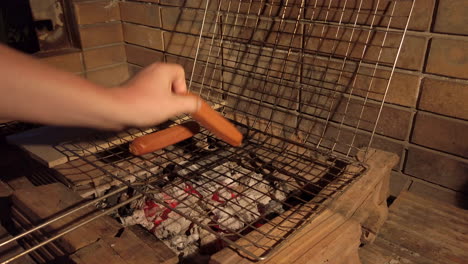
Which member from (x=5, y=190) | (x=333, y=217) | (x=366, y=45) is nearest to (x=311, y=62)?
(x=366, y=45)

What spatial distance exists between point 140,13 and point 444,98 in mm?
1874

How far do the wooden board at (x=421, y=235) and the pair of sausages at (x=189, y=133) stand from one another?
2.12ft

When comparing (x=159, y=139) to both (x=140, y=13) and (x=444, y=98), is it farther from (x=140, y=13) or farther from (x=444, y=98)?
(x=140, y=13)

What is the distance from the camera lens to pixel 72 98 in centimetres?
63

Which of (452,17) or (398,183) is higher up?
(452,17)

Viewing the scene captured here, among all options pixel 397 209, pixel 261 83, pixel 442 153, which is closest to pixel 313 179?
pixel 397 209

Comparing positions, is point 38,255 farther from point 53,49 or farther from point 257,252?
point 53,49

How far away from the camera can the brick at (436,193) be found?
1499 mm

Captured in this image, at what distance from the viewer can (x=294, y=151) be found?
1.66 m

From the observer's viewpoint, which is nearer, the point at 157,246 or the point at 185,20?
the point at 157,246

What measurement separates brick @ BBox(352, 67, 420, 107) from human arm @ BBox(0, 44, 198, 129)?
39.9 inches

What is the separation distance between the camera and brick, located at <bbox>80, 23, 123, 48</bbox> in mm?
2604

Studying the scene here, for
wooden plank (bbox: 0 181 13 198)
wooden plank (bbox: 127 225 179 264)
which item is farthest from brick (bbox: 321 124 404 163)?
wooden plank (bbox: 0 181 13 198)

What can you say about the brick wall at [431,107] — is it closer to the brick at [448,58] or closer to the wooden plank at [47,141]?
the brick at [448,58]
